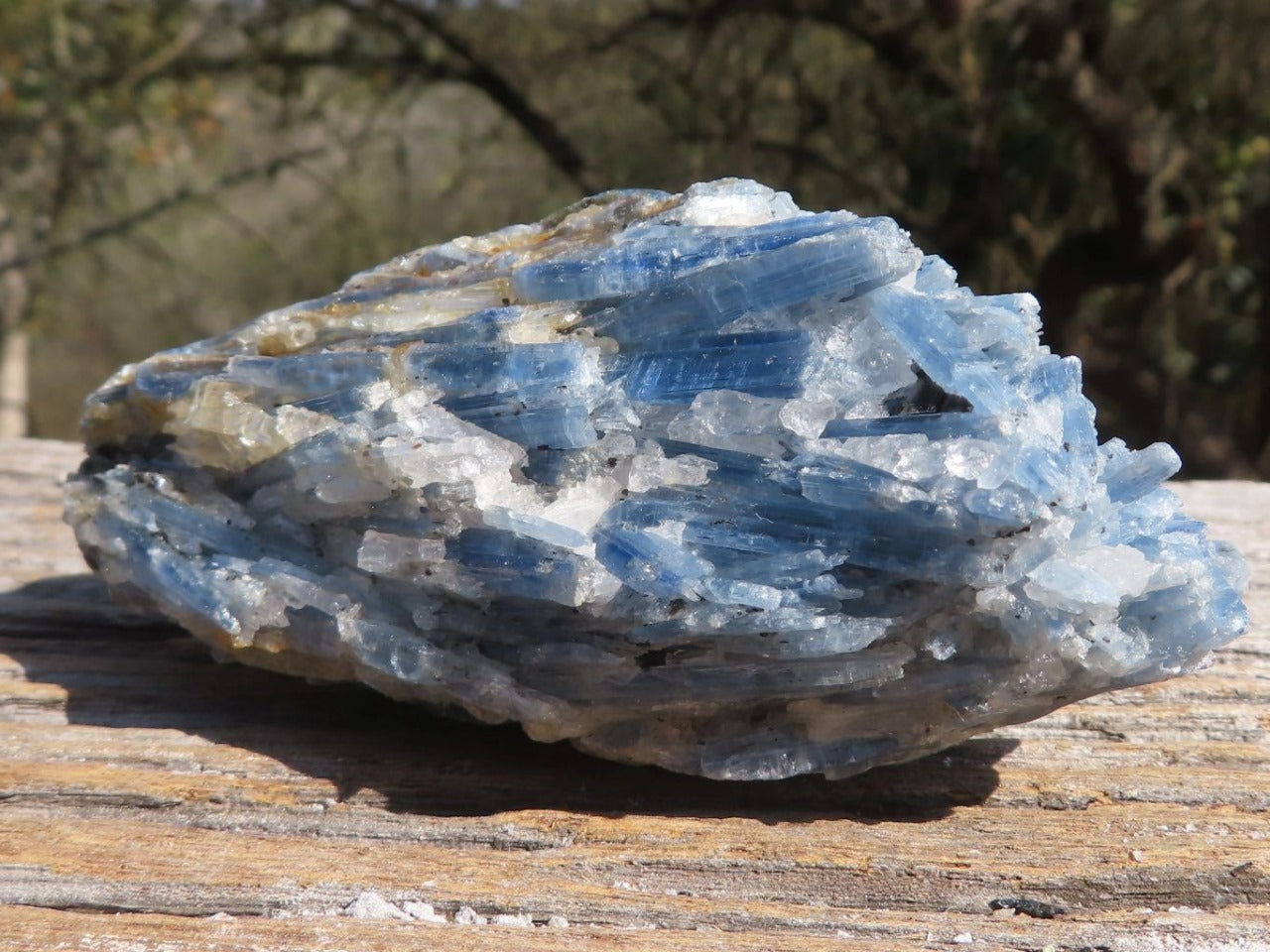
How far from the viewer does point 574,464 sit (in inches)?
58.1

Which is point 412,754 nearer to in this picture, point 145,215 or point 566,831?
point 566,831

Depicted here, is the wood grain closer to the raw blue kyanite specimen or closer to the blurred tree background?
the raw blue kyanite specimen

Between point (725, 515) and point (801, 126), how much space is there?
409 cm

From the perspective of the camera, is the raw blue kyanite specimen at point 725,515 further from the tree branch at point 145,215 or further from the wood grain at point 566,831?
the tree branch at point 145,215

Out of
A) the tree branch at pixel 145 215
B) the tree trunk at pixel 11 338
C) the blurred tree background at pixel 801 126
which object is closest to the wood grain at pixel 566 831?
the blurred tree background at pixel 801 126

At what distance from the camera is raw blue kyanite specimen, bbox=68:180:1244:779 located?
4.52 ft

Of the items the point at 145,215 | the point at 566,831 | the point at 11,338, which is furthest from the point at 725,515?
the point at 11,338

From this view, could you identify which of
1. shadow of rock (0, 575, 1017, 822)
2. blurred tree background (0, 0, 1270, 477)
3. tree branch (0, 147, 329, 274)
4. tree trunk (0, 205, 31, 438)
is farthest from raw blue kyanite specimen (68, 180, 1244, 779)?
tree trunk (0, 205, 31, 438)

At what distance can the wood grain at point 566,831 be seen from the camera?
1.31m

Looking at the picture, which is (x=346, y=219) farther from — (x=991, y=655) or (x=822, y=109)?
(x=991, y=655)

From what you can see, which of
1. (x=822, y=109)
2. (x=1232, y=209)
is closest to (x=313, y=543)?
(x=822, y=109)

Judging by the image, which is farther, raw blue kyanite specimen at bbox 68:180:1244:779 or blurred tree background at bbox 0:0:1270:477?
blurred tree background at bbox 0:0:1270:477

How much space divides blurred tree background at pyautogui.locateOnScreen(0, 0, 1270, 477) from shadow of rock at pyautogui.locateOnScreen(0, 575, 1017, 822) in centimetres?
307

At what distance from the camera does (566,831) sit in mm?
1477
